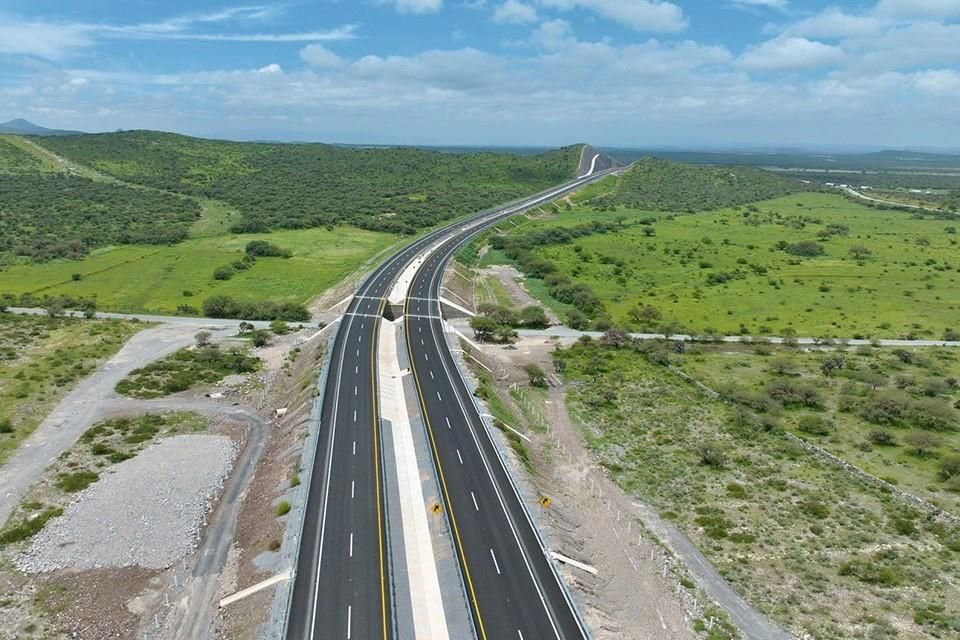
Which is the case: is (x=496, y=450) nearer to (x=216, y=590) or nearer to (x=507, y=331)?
(x=216, y=590)

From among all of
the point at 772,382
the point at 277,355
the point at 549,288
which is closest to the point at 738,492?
the point at 772,382

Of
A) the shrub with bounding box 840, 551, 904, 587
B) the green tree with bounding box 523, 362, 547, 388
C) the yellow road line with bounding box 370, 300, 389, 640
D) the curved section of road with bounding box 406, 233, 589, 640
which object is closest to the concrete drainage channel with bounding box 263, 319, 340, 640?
the yellow road line with bounding box 370, 300, 389, 640

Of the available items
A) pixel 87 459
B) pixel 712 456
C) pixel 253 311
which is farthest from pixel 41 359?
pixel 712 456

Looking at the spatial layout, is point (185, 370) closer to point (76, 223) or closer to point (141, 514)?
point (141, 514)

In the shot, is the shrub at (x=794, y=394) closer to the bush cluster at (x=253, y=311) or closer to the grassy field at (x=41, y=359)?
the bush cluster at (x=253, y=311)

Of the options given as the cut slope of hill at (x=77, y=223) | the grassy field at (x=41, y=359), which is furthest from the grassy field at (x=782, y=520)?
the cut slope of hill at (x=77, y=223)
